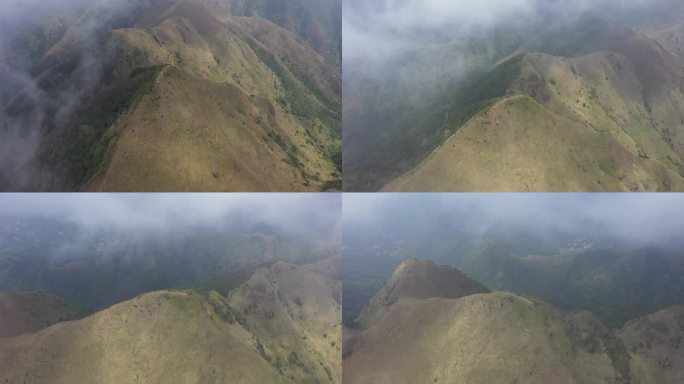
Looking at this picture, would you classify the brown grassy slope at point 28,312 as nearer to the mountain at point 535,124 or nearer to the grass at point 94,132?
the grass at point 94,132

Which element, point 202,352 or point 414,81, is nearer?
point 202,352

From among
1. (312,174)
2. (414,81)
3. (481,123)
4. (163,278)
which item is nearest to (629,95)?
(414,81)

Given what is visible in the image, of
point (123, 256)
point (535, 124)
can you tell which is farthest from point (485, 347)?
point (123, 256)

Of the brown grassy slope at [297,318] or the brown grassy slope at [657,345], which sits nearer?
the brown grassy slope at [657,345]

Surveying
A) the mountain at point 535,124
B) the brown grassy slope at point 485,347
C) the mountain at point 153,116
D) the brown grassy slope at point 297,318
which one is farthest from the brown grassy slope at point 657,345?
the mountain at point 153,116

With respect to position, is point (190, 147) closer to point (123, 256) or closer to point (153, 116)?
point (153, 116)

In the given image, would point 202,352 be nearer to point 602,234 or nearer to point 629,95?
point 602,234

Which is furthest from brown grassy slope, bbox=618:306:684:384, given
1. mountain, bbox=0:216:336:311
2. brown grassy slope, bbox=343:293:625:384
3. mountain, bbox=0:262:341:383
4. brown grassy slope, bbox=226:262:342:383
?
mountain, bbox=0:216:336:311
